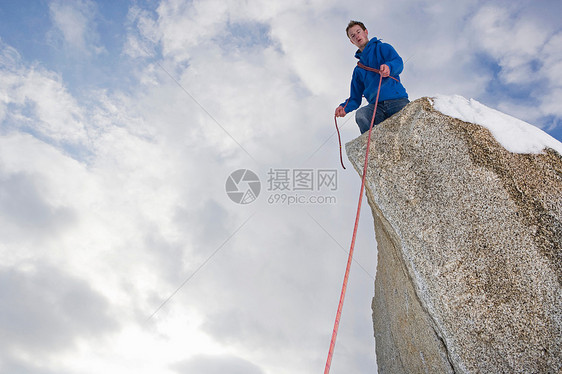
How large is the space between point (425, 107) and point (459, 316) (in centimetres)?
276

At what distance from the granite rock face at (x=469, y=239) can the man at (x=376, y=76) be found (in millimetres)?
772

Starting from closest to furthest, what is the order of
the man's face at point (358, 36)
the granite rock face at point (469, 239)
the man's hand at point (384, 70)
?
the granite rock face at point (469, 239) < the man's hand at point (384, 70) < the man's face at point (358, 36)

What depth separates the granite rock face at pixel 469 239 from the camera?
4203mm

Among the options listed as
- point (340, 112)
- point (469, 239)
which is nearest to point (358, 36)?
point (340, 112)

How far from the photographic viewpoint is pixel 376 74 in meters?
6.32

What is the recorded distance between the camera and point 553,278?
13.9 feet

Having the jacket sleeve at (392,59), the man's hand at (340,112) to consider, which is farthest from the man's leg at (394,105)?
the man's hand at (340,112)

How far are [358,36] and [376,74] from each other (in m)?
0.78

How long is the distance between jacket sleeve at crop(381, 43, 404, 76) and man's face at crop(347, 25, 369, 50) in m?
0.41

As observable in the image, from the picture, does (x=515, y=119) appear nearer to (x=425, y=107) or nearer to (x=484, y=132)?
(x=484, y=132)

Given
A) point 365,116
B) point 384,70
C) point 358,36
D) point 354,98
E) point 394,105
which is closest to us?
point 384,70

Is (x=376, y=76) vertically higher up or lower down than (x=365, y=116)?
higher up

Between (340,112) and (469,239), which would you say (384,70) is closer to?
(340,112)

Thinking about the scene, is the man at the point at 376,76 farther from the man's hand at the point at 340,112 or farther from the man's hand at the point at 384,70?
the man's hand at the point at 340,112
